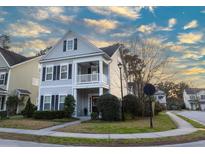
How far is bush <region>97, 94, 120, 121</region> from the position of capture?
15.0m

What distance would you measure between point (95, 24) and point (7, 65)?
1334cm

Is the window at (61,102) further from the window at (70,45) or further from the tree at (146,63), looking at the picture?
the tree at (146,63)

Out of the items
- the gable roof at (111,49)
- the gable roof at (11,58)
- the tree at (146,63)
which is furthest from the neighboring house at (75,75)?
the gable roof at (11,58)

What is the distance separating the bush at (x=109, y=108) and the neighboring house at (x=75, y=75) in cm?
271

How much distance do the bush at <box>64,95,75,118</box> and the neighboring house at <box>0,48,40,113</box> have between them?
962 centimetres

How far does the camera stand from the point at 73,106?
688 inches

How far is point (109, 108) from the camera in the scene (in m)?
15.1

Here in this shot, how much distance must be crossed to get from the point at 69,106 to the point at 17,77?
441 inches

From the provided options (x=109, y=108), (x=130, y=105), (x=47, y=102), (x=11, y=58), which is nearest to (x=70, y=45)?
(x=47, y=102)

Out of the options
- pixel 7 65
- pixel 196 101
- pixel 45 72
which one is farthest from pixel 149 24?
pixel 196 101

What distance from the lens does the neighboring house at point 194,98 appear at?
2320 inches

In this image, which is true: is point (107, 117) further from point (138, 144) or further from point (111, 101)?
point (138, 144)

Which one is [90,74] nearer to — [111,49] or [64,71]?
[64,71]

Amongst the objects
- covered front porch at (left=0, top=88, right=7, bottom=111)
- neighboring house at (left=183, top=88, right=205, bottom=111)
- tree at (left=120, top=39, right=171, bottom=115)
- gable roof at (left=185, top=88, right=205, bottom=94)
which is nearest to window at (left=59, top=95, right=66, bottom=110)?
tree at (left=120, top=39, right=171, bottom=115)
